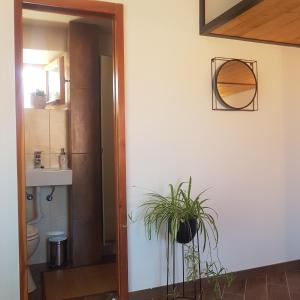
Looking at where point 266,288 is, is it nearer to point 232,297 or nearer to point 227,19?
point 232,297

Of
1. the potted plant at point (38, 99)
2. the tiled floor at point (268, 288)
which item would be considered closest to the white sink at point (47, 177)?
the potted plant at point (38, 99)

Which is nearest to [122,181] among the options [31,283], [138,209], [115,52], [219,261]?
[138,209]

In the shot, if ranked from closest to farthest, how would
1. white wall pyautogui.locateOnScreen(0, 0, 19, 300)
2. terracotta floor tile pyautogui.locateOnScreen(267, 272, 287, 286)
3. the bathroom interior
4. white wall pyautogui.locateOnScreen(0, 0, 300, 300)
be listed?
white wall pyautogui.locateOnScreen(0, 0, 19, 300) < white wall pyautogui.locateOnScreen(0, 0, 300, 300) < terracotta floor tile pyautogui.locateOnScreen(267, 272, 287, 286) < the bathroom interior

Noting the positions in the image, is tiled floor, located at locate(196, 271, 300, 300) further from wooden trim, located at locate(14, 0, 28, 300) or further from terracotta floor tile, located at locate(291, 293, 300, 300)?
wooden trim, located at locate(14, 0, 28, 300)

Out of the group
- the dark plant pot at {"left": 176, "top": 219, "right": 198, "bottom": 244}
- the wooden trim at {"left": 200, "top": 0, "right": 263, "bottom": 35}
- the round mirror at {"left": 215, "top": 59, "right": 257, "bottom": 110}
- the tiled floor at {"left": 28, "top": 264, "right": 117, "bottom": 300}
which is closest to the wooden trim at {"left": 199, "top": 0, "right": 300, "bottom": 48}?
the wooden trim at {"left": 200, "top": 0, "right": 263, "bottom": 35}

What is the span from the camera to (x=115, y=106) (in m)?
2.20

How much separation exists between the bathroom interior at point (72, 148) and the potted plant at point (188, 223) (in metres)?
0.95

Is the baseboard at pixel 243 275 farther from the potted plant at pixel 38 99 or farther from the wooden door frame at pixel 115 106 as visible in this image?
the potted plant at pixel 38 99

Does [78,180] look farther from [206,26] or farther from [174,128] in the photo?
[206,26]

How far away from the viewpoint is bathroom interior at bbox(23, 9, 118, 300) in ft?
10.2

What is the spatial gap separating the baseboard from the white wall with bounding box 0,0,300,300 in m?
0.05

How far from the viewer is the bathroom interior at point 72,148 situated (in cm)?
310

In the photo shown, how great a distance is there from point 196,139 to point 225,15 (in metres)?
0.85

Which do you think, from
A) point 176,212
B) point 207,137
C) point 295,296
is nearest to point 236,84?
point 207,137
